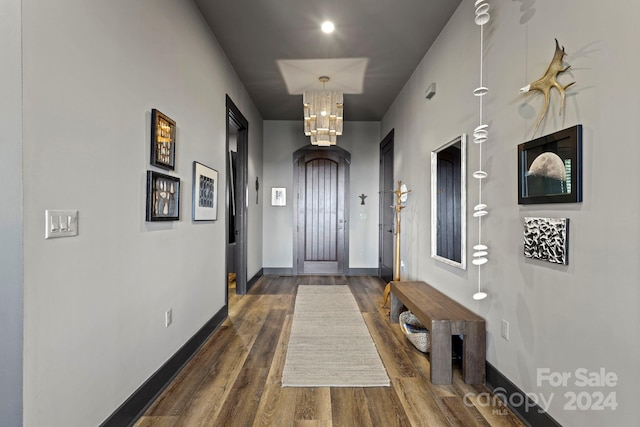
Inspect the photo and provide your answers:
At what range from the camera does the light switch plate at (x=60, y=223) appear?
1350 millimetres

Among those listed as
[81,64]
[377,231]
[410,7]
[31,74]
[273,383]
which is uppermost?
[410,7]

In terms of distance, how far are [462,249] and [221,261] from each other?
2.42 m

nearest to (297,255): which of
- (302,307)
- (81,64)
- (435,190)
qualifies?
(302,307)

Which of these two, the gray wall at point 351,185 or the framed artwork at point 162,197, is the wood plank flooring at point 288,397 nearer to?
the framed artwork at point 162,197

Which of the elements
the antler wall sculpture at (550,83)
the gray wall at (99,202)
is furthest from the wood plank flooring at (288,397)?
the antler wall sculpture at (550,83)

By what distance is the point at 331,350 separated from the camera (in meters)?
2.95

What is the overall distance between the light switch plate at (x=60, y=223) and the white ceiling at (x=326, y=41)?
2.25 metres

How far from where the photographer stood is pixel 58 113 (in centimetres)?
140

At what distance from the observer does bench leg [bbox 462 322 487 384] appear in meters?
2.39

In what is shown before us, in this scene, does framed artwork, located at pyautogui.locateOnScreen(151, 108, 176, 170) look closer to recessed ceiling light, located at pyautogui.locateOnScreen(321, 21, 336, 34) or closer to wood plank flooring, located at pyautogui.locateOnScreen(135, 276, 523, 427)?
wood plank flooring, located at pyautogui.locateOnScreen(135, 276, 523, 427)

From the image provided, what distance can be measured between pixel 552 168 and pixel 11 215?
→ 7.77ft

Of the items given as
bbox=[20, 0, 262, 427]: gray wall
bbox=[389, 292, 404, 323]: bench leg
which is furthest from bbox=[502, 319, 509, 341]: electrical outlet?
bbox=[20, 0, 262, 427]: gray wall

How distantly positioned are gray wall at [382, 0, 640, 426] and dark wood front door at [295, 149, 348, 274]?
12.1ft

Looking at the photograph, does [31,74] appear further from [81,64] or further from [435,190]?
[435,190]
